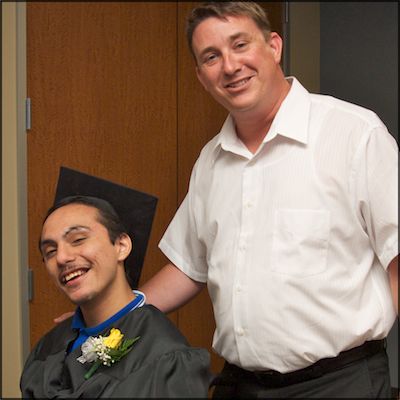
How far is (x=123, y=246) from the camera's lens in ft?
5.32

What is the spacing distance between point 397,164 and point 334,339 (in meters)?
0.39

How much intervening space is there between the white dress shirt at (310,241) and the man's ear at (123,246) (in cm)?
22

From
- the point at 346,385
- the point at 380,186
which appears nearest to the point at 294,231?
the point at 380,186

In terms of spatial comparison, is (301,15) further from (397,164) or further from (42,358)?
(42,358)

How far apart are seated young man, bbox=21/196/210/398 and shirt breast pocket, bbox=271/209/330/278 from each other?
10.2 inches

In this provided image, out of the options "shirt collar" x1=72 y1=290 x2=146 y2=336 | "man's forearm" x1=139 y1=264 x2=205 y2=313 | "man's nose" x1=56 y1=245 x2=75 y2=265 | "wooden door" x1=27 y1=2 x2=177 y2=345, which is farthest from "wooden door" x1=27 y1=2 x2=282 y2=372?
"man's nose" x1=56 y1=245 x2=75 y2=265

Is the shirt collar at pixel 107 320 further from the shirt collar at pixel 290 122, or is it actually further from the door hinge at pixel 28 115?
the door hinge at pixel 28 115

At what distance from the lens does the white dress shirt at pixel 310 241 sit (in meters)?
1.44

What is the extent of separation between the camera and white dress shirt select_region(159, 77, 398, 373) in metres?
1.44

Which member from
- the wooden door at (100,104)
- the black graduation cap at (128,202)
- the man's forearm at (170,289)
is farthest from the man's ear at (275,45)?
the wooden door at (100,104)

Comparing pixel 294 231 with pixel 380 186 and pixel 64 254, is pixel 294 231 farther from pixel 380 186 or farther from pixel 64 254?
pixel 64 254

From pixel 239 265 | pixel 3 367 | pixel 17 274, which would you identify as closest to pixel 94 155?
pixel 17 274

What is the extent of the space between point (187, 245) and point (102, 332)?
0.35 meters

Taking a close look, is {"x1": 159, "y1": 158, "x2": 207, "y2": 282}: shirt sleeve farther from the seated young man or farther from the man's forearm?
the seated young man
